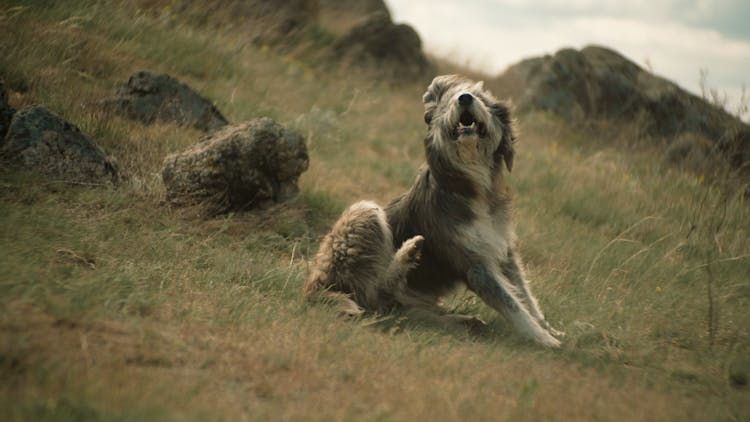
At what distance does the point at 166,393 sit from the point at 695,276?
19.8ft

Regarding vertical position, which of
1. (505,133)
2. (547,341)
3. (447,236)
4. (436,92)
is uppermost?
(436,92)

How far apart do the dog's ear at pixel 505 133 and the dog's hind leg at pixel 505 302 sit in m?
1.01

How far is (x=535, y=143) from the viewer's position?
12.9 metres

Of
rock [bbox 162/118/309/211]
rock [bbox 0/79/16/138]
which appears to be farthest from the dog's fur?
rock [bbox 0/79/16/138]

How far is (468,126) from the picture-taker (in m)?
5.01

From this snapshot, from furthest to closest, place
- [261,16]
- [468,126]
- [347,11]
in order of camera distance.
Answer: [347,11], [261,16], [468,126]

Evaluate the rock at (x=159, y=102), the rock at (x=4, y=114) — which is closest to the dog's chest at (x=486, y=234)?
the rock at (x=4, y=114)

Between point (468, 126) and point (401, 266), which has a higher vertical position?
point (468, 126)

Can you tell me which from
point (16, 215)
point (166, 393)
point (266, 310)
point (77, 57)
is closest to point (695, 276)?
point (266, 310)

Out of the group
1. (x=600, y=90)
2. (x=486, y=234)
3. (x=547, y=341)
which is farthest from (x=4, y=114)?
(x=600, y=90)

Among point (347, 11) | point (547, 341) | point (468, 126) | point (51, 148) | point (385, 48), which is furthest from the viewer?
point (347, 11)

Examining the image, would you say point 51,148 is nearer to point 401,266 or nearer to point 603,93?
point 401,266

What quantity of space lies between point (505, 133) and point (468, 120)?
45cm

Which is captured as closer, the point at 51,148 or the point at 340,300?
the point at 340,300
